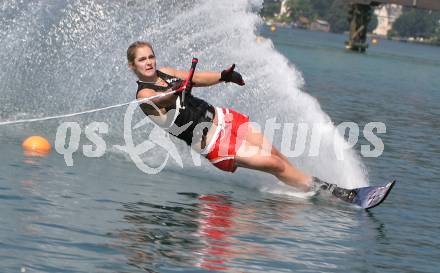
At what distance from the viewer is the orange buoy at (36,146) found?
15.2m

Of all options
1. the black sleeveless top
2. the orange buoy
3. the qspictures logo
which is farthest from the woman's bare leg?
the orange buoy

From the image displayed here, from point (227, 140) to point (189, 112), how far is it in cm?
60

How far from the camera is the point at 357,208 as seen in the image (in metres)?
13.0

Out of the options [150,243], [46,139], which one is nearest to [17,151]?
[46,139]

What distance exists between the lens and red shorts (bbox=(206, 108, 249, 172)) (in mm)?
12688

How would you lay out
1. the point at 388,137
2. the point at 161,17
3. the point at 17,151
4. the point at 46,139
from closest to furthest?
the point at 17,151 < the point at 46,139 < the point at 161,17 < the point at 388,137

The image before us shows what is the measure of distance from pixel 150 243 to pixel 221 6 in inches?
335

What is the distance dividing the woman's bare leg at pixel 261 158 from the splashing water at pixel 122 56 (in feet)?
6.68

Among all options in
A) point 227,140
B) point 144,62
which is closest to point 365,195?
point 227,140

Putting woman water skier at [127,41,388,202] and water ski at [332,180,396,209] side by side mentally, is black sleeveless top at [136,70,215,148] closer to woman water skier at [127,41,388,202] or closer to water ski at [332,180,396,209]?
woman water skier at [127,41,388,202]

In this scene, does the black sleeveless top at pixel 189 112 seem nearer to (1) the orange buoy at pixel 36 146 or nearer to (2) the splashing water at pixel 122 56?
(2) the splashing water at pixel 122 56

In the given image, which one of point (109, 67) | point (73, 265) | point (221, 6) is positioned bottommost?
point (73, 265)

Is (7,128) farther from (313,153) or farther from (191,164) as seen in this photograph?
(313,153)

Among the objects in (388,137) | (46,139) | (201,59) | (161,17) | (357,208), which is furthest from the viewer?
(388,137)
